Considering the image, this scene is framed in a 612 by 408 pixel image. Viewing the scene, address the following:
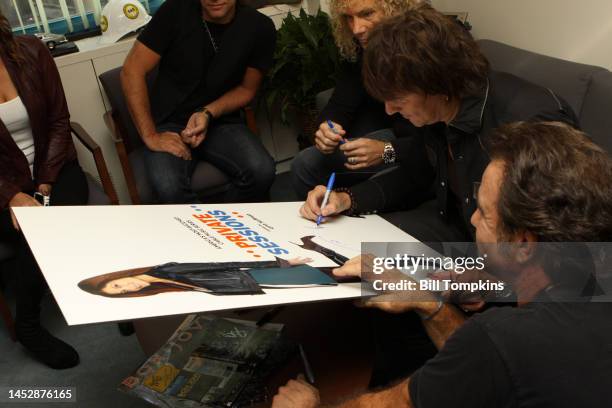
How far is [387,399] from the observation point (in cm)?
102

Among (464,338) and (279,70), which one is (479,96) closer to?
(464,338)

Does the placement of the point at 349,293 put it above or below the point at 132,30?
below

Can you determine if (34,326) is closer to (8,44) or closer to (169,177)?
(169,177)

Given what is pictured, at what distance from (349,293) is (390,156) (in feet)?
2.90

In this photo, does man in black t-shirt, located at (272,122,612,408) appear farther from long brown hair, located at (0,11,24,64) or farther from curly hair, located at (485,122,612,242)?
long brown hair, located at (0,11,24,64)

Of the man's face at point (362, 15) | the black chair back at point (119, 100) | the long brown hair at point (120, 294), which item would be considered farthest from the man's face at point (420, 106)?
the black chair back at point (119, 100)

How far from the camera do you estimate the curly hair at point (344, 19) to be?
1.99m

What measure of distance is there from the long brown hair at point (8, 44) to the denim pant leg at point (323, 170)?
3.55 feet

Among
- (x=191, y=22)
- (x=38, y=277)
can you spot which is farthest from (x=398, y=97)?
(x=38, y=277)

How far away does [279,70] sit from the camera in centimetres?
307

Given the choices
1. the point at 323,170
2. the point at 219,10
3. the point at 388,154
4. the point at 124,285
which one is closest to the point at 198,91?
the point at 219,10

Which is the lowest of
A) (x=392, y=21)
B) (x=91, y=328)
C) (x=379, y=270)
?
(x=91, y=328)

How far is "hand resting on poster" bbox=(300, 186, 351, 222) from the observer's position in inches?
65.0

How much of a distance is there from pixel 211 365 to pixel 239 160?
1243 mm
